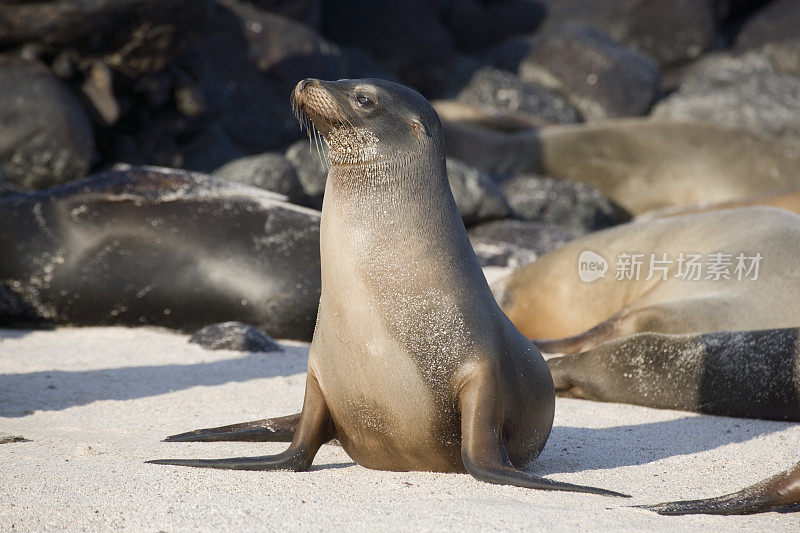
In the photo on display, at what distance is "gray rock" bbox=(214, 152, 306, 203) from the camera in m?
10.4

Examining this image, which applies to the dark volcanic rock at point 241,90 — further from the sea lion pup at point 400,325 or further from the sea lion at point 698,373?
the sea lion pup at point 400,325

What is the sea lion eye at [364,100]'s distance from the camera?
3.32 metres

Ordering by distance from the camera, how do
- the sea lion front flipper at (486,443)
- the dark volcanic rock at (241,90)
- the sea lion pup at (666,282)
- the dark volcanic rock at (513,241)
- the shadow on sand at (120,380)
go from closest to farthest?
1. the sea lion front flipper at (486,443)
2. the shadow on sand at (120,380)
3. the sea lion pup at (666,282)
4. the dark volcanic rock at (513,241)
5. the dark volcanic rock at (241,90)

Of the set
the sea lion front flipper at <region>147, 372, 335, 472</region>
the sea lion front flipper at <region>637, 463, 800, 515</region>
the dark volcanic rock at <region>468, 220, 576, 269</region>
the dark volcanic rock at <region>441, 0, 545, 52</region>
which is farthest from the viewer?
the dark volcanic rock at <region>441, 0, 545, 52</region>

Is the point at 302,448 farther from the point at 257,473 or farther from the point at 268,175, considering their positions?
the point at 268,175

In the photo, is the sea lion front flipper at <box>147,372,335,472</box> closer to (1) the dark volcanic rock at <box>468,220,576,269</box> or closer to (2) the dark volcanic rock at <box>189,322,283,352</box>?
(2) the dark volcanic rock at <box>189,322,283,352</box>

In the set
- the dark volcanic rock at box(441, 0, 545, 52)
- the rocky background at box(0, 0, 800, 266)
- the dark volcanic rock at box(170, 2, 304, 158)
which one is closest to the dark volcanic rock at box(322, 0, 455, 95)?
the rocky background at box(0, 0, 800, 266)

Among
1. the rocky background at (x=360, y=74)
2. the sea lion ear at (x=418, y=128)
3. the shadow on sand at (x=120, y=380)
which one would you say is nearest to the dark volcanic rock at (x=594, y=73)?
the rocky background at (x=360, y=74)

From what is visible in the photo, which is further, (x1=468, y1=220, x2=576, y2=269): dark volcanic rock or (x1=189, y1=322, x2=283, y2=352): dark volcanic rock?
(x1=468, y1=220, x2=576, y2=269): dark volcanic rock

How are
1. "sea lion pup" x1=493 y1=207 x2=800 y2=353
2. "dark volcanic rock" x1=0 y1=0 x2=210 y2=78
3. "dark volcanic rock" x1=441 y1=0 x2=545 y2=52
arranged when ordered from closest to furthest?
"sea lion pup" x1=493 y1=207 x2=800 y2=353, "dark volcanic rock" x1=0 y1=0 x2=210 y2=78, "dark volcanic rock" x1=441 y1=0 x2=545 y2=52

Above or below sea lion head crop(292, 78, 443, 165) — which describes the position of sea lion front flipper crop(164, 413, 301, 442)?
below

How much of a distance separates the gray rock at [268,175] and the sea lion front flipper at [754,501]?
311 inches

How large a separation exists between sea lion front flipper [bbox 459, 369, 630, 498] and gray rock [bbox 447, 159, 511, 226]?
25.5ft

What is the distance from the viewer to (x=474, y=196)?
11.0 meters
